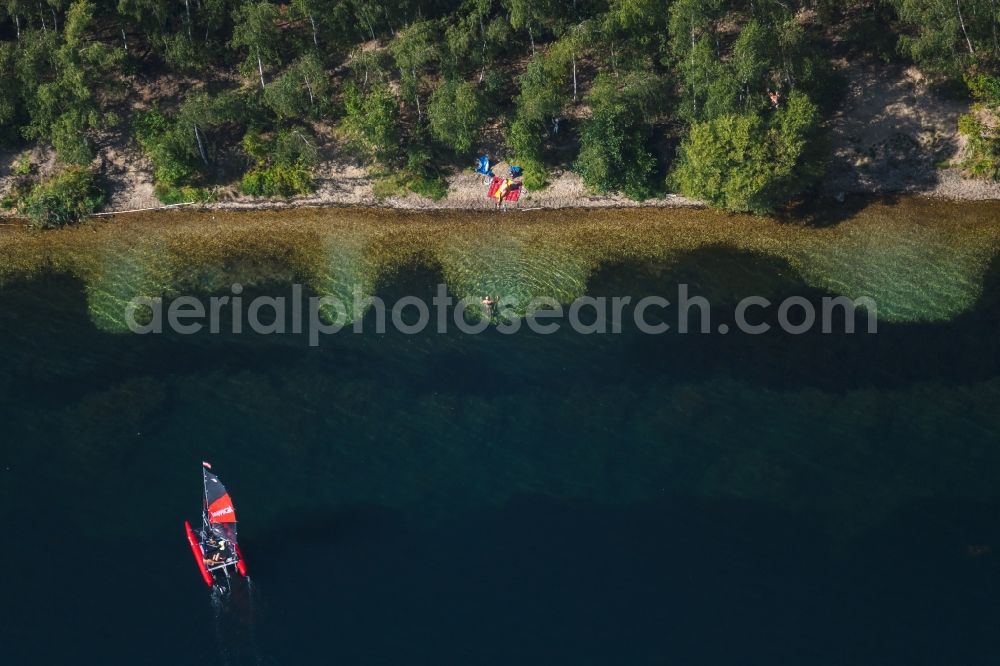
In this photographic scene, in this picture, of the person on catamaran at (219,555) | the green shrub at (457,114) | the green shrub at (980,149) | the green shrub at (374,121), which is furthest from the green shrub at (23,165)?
the green shrub at (980,149)

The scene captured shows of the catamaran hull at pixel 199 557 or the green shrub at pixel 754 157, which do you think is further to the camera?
the green shrub at pixel 754 157

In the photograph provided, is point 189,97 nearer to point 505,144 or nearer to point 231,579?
point 505,144

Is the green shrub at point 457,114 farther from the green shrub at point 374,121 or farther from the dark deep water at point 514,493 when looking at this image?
the dark deep water at point 514,493

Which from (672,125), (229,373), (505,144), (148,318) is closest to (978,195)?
(672,125)

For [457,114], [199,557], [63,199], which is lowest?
[199,557]

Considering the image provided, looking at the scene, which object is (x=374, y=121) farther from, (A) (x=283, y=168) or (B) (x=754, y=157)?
(B) (x=754, y=157)

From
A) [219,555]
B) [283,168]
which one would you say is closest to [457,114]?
[283,168]

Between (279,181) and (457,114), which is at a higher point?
(457,114)
